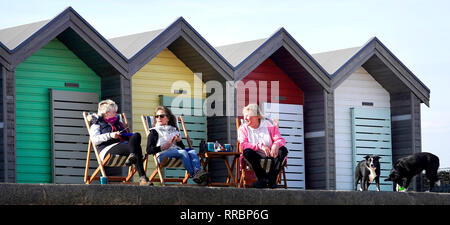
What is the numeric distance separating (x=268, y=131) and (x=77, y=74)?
3.80m

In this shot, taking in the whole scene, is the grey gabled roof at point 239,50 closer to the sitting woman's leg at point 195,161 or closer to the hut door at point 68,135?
the hut door at point 68,135

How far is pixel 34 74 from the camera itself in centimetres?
1345

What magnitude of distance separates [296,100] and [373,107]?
167 centimetres

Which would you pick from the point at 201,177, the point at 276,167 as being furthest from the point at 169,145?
the point at 276,167

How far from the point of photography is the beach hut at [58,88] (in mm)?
13172

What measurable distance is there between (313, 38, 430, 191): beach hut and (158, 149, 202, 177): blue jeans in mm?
5672

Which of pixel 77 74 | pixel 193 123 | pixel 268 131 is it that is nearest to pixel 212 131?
pixel 193 123

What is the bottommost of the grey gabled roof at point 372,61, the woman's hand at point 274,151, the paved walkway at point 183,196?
the paved walkway at point 183,196

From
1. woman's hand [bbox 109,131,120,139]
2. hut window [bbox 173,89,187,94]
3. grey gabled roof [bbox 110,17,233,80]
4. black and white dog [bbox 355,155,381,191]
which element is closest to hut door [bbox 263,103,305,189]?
grey gabled roof [bbox 110,17,233,80]

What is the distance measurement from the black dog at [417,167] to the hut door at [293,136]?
3141mm

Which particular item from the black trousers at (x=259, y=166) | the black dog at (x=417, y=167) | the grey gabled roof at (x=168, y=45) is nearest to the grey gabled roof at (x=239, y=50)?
the grey gabled roof at (x=168, y=45)

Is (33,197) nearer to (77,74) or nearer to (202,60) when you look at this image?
(77,74)

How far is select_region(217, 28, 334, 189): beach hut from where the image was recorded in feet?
51.6
